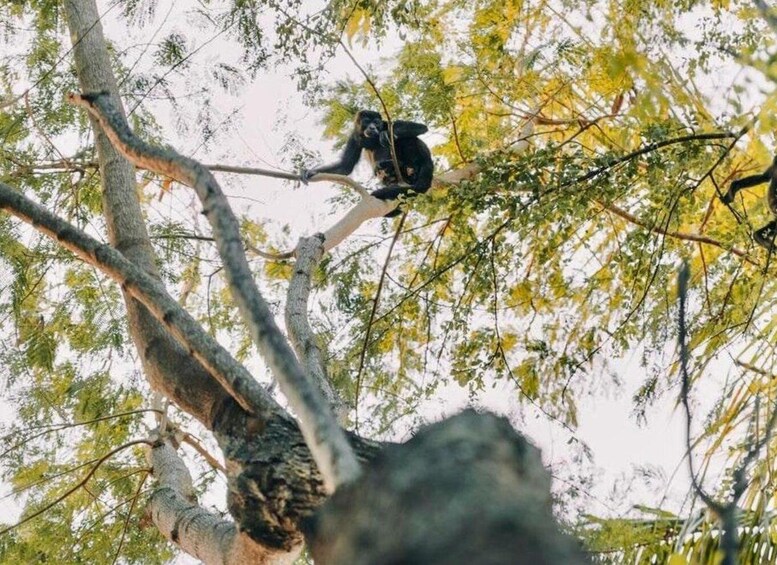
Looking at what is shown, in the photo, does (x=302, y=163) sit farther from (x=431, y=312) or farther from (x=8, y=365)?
(x=8, y=365)

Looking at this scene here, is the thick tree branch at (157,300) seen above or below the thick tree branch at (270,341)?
above

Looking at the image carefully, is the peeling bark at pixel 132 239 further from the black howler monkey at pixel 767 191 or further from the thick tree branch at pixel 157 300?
the black howler monkey at pixel 767 191

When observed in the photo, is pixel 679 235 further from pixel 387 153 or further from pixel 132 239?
pixel 132 239

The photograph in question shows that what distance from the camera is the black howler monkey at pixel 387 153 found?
6.49m

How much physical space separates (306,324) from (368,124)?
12.6 ft

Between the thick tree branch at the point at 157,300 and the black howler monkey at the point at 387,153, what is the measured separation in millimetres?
2876

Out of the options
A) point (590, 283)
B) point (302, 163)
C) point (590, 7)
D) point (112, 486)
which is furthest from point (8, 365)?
point (590, 7)

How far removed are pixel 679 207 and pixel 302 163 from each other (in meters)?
2.27

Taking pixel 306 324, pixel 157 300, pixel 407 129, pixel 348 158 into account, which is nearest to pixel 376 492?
pixel 157 300

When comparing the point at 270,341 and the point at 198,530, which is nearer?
the point at 270,341

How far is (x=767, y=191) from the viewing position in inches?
131

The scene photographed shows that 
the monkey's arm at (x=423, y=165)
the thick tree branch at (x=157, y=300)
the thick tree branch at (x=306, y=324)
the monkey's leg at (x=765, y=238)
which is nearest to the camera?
the thick tree branch at (x=157, y=300)

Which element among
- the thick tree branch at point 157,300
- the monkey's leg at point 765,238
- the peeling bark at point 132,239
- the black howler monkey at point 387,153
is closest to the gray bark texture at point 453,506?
the thick tree branch at point 157,300

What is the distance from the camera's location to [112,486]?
677 cm
